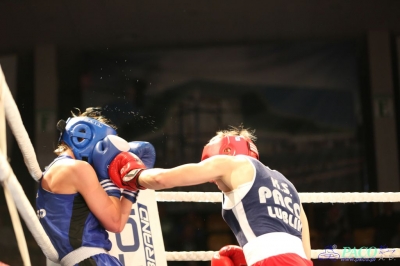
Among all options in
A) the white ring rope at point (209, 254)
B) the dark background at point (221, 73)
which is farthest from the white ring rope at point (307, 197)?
the dark background at point (221, 73)

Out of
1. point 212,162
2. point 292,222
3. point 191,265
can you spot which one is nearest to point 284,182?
point 292,222

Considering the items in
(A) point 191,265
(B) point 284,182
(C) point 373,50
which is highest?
(C) point 373,50

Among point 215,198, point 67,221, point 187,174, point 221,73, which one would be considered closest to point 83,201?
point 67,221

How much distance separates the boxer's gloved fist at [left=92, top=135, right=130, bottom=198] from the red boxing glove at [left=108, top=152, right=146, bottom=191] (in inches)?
0.7

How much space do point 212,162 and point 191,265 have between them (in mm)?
3841

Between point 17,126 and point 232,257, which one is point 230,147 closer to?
point 232,257

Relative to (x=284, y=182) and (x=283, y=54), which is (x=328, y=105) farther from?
(x=284, y=182)

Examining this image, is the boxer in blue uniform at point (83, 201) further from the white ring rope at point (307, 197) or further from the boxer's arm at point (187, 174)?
the white ring rope at point (307, 197)

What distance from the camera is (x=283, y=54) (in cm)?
605

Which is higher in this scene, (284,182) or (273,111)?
(273,111)

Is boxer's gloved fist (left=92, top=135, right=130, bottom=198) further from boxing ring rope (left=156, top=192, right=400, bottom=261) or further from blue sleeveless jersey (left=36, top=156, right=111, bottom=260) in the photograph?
boxing ring rope (left=156, top=192, right=400, bottom=261)

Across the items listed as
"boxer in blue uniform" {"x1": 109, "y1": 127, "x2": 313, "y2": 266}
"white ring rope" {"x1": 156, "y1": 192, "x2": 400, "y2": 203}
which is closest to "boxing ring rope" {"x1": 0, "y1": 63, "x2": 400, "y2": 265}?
"white ring rope" {"x1": 156, "y1": 192, "x2": 400, "y2": 203}

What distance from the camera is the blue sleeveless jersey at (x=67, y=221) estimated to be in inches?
64.9

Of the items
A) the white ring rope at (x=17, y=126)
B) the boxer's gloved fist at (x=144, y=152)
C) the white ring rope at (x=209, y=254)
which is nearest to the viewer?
the white ring rope at (x=17, y=126)
